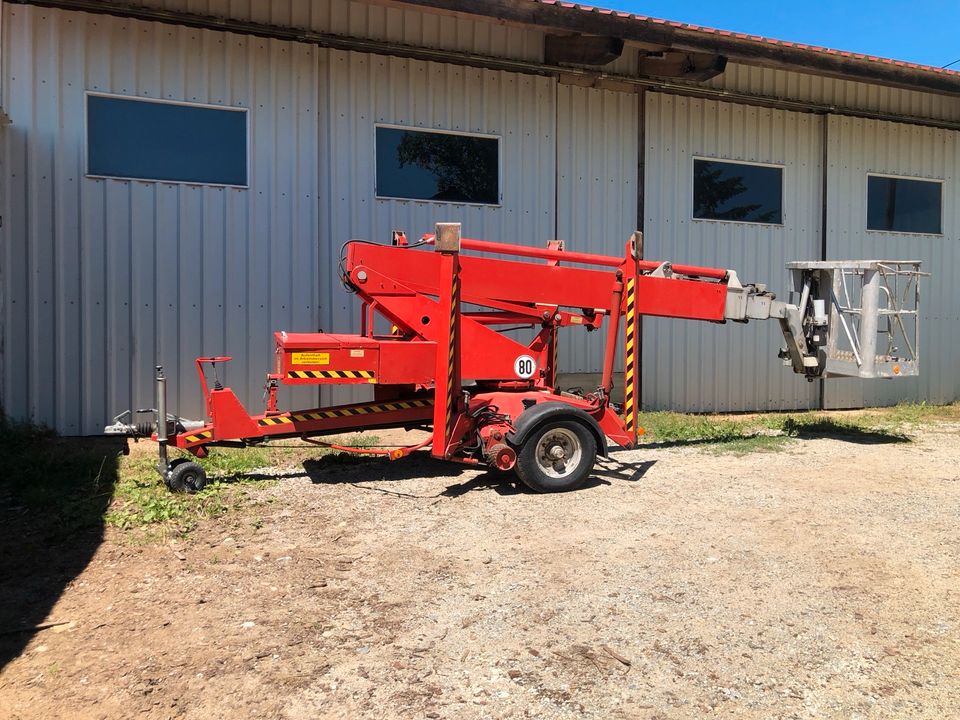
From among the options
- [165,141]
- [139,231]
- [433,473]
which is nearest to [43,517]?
[433,473]

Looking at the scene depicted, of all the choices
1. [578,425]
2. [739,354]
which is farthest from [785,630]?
[739,354]

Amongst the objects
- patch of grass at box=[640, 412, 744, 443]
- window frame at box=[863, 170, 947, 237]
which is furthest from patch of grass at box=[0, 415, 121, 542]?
window frame at box=[863, 170, 947, 237]

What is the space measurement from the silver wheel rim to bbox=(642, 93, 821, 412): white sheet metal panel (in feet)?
15.0

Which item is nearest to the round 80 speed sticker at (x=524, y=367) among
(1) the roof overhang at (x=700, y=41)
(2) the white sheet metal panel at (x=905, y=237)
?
(1) the roof overhang at (x=700, y=41)

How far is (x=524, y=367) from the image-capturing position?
6.60 m

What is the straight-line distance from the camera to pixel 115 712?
278 cm

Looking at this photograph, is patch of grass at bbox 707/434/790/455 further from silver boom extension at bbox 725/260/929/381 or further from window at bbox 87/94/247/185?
window at bbox 87/94/247/185

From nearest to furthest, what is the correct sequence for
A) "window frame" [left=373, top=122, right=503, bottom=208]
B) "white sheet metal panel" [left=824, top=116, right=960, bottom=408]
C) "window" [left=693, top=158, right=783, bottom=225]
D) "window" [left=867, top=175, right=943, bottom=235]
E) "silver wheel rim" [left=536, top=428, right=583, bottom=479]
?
"silver wheel rim" [left=536, top=428, right=583, bottom=479]
"window frame" [left=373, top=122, right=503, bottom=208]
"window" [left=693, top=158, right=783, bottom=225]
"white sheet metal panel" [left=824, top=116, right=960, bottom=408]
"window" [left=867, top=175, right=943, bottom=235]

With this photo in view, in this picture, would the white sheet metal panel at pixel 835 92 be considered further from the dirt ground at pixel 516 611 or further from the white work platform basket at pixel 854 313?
the dirt ground at pixel 516 611

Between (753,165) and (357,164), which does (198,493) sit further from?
(753,165)

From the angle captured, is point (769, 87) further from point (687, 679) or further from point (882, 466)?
point (687, 679)

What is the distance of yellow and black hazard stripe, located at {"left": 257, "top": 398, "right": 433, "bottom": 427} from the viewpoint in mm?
6074

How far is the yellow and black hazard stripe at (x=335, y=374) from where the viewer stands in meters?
5.72

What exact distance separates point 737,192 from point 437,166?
461 centimetres
